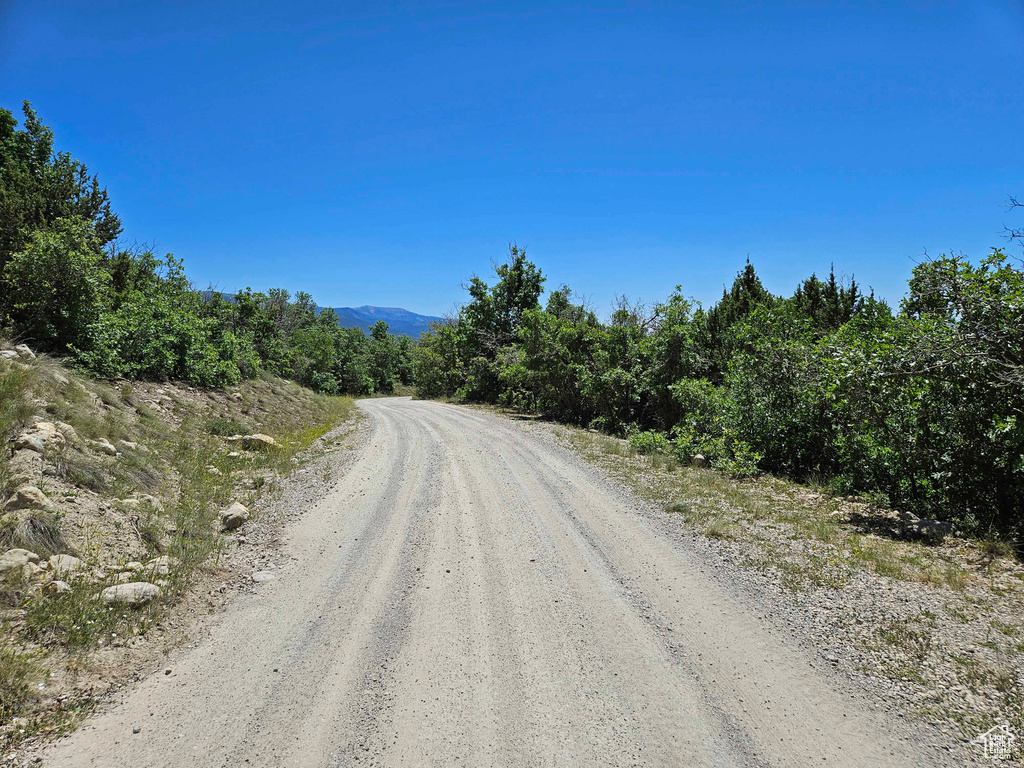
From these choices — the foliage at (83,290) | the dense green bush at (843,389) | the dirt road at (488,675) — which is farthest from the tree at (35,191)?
the dense green bush at (843,389)

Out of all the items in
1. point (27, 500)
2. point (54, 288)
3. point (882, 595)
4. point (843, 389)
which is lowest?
point (882, 595)

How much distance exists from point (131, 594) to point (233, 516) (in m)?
2.44

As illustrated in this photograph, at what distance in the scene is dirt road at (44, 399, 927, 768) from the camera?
293cm

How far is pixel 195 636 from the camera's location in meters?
4.16

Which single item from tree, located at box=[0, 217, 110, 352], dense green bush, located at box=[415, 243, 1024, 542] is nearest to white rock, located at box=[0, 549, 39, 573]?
tree, located at box=[0, 217, 110, 352]

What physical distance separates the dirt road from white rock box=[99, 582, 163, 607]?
712mm

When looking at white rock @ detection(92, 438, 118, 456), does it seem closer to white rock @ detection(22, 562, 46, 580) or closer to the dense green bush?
white rock @ detection(22, 562, 46, 580)

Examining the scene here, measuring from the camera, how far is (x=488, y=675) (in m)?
3.61

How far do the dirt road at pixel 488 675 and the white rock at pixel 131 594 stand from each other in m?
0.71

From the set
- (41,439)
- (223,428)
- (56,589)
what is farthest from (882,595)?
(223,428)

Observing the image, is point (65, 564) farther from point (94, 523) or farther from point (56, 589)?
point (94, 523)

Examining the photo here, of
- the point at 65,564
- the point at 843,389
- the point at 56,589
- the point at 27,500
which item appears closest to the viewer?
the point at 56,589

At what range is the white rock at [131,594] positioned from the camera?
4297 millimetres

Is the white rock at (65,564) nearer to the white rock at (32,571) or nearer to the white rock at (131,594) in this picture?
the white rock at (32,571)
